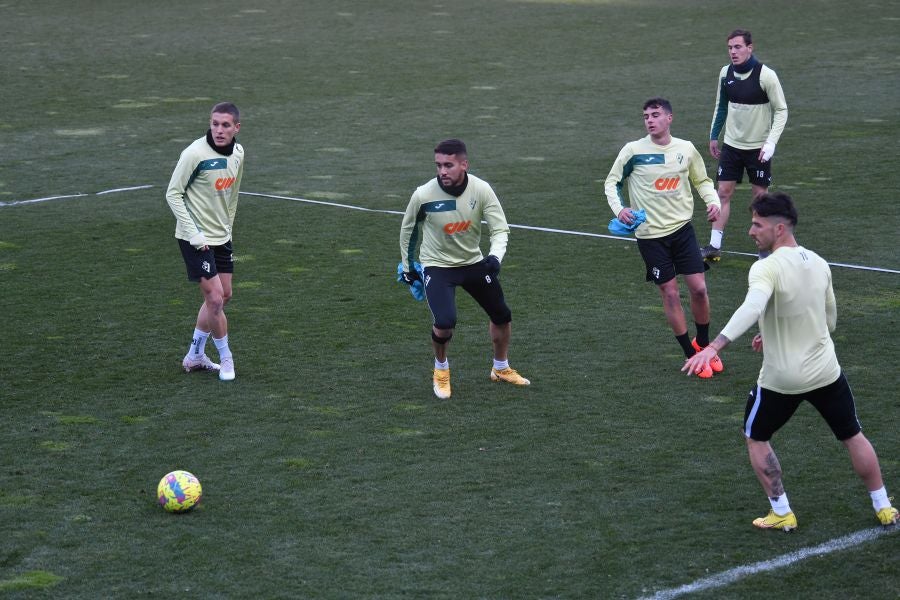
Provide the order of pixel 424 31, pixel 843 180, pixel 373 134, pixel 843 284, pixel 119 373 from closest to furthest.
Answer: pixel 119 373 < pixel 843 284 < pixel 843 180 < pixel 373 134 < pixel 424 31

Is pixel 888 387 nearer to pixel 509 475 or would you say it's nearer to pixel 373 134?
pixel 509 475

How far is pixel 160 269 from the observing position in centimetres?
1319

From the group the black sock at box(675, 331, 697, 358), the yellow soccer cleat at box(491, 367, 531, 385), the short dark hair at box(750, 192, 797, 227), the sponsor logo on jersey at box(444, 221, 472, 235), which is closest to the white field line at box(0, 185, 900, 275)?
the black sock at box(675, 331, 697, 358)

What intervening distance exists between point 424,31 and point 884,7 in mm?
11742

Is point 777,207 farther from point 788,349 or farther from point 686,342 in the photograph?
point 686,342

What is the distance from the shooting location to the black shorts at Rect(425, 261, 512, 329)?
9375 mm

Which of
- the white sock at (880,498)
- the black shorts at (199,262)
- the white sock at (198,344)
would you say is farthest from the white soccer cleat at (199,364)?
the white sock at (880,498)

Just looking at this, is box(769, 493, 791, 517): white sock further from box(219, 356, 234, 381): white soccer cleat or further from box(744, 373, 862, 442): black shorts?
box(219, 356, 234, 381): white soccer cleat

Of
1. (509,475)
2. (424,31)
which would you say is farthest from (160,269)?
(424,31)

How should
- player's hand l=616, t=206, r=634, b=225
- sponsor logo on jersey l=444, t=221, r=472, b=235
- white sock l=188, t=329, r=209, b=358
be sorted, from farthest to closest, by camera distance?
white sock l=188, t=329, r=209, b=358, player's hand l=616, t=206, r=634, b=225, sponsor logo on jersey l=444, t=221, r=472, b=235

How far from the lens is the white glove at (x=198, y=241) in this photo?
9.55m

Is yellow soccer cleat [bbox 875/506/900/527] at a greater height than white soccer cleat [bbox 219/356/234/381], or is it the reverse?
yellow soccer cleat [bbox 875/506/900/527]

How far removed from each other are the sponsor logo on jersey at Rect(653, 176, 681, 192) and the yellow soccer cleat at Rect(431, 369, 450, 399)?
228cm

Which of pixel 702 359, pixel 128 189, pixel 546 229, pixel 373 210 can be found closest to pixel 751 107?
pixel 546 229
